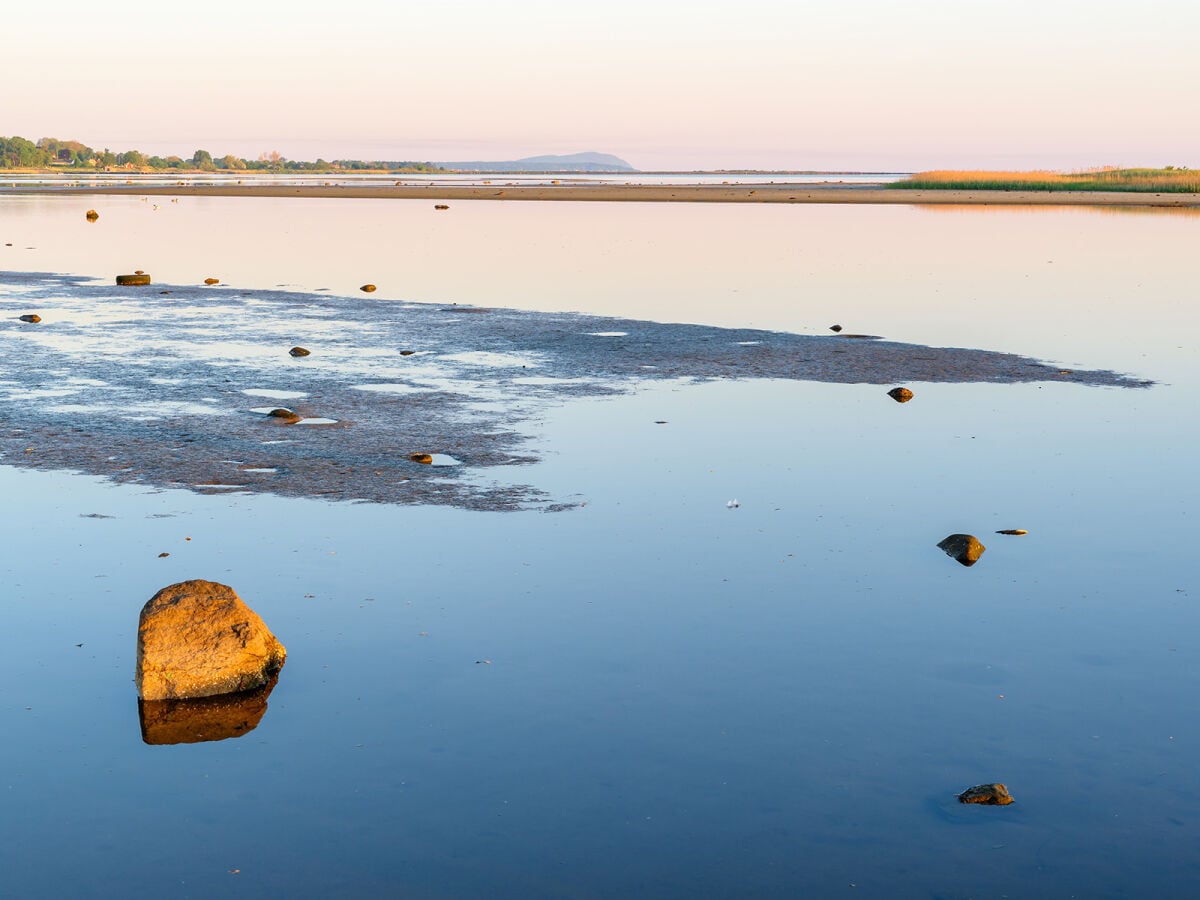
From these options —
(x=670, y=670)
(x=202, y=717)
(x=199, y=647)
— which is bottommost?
(x=202, y=717)

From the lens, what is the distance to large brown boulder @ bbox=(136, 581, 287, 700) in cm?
855

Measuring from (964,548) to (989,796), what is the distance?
464cm

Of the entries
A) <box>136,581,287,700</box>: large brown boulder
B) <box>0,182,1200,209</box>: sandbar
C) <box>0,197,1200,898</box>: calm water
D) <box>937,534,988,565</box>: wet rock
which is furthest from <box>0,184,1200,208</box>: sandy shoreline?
<box>136,581,287,700</box>: large brown boulder

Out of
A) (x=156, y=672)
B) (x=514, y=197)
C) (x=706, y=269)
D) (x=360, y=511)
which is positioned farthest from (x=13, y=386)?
(x=514, y=197)

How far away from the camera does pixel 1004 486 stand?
14031 millimetres

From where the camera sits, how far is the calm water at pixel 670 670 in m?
6.62

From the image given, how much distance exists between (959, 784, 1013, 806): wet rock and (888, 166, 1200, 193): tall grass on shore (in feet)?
362

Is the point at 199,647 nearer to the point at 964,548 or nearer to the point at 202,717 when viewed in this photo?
the point at 202,717

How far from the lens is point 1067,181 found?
115 m

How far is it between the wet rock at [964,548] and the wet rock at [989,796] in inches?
177

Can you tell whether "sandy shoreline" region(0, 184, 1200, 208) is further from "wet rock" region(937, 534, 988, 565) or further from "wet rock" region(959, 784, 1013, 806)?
"wet rock" region(959, 784, 1013, 806)

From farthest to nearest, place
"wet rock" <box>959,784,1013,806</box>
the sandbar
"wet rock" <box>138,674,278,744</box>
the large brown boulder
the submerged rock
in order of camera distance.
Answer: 1. the sandbar
2. the submerged rock
3. the large brown boulder
4. "wet rock" <box>138,674,278,744</box>
5. "wet rock" <box>959,784,1013,806</box>

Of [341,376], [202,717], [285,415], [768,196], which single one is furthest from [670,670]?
[768,196]

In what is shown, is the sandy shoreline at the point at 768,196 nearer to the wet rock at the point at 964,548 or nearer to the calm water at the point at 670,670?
the calm water at the point at 670,670
